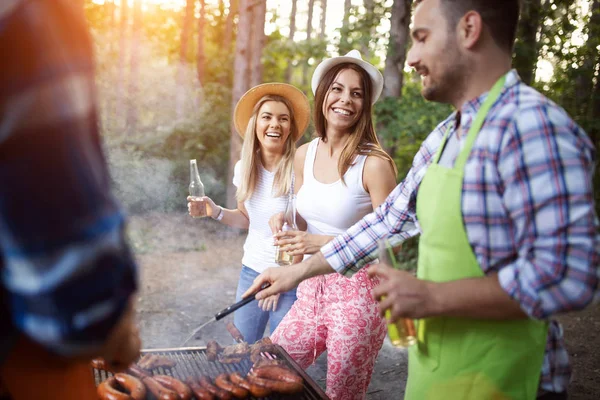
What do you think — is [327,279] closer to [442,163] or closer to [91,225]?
[442,163]

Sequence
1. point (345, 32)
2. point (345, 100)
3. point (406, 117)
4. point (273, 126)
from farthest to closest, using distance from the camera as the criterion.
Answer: point (345, 32), point (406, 117), point (273, 126), point (345, 100)

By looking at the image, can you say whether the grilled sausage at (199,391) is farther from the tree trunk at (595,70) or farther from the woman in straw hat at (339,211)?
the tree trunk at (595,70)

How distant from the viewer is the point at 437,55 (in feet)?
5.58

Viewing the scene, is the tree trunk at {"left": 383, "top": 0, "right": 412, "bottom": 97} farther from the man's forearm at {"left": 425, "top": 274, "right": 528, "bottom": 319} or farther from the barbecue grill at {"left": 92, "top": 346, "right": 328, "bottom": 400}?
the man's forearm at {"left": 425, "top": 274, "right": 528, "bottom": 319}

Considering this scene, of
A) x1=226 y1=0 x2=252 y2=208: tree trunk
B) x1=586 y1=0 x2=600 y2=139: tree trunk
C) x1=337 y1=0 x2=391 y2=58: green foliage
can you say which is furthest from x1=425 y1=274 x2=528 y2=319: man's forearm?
x1=226 y1=0 x2=252 y2=208: tree trunk

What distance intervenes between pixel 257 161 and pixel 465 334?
2.48m

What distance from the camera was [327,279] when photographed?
2.91 m

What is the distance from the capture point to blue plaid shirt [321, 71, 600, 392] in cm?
136

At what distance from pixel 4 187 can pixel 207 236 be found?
10274mm

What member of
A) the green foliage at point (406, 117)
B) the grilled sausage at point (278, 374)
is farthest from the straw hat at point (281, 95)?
the green foliage at point (406, 117)

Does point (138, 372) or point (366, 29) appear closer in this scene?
point (138, 372)

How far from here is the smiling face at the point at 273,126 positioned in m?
3.82

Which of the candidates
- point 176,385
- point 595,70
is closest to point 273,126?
point 176,385

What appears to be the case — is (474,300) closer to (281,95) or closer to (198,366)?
(198,366)
